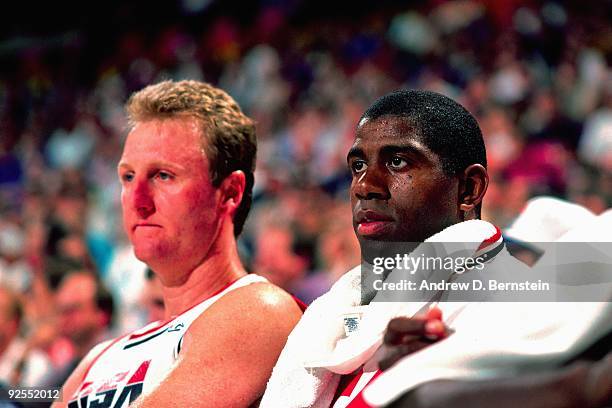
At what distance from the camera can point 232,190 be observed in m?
2.52

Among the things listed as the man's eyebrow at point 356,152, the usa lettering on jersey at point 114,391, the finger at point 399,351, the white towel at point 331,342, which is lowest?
the usa lettering on jersey at point 114,391

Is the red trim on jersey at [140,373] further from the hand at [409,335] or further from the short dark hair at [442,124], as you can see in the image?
the hand at [409,335]

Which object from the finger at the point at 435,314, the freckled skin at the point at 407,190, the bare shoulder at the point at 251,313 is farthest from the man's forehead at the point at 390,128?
the bare shoulder at the point at 251,313

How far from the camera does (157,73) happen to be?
33.6 ft

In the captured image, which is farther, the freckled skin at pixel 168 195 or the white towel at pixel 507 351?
the freckled skin at pixel 168 195

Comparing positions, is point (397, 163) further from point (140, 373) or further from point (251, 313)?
point (140, 373)

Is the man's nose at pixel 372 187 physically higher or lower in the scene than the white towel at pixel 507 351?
higher

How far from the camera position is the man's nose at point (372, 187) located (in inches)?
69.8

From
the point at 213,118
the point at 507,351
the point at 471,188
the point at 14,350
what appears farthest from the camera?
the point at 14,350

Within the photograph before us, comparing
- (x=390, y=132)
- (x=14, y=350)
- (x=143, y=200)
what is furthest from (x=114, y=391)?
(x=14, y=350)

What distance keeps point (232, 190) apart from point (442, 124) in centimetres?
86

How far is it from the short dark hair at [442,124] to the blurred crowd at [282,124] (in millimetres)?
1598

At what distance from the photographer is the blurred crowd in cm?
468

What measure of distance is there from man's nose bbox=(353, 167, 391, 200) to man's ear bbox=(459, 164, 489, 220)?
149 millimetres
